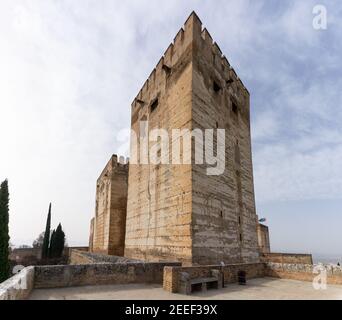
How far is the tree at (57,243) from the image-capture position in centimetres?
3212

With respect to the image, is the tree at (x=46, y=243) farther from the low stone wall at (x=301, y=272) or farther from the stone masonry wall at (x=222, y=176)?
the low stone wall at (x=301, y=272)

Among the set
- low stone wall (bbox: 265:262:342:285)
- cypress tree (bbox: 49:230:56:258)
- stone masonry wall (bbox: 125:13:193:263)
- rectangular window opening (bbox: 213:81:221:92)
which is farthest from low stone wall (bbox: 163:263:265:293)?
cypress tree (bbox: 49:230:56:258)

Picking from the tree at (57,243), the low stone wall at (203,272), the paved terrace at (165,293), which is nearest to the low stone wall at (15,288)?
the paved terrace at (165,293)

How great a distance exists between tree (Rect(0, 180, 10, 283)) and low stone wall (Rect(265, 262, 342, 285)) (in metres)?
13.2

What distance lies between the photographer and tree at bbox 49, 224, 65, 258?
32.1 m

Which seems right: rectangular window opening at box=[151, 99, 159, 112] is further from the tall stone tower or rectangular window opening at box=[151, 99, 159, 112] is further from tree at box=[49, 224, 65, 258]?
tree at box=[49, 224, 65, 258]

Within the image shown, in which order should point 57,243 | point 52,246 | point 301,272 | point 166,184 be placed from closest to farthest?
point 301,272 < point 166,184 < point 52,246 < point 57,243

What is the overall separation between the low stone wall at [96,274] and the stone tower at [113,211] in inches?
447

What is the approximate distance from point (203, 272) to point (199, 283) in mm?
517

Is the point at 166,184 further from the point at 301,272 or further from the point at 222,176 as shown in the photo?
the point at 301,272

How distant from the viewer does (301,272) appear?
10125 mm

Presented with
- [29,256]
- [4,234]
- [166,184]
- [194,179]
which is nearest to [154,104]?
[166,184]

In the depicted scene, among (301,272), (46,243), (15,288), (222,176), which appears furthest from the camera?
(46,243)

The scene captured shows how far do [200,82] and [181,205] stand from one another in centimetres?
553
